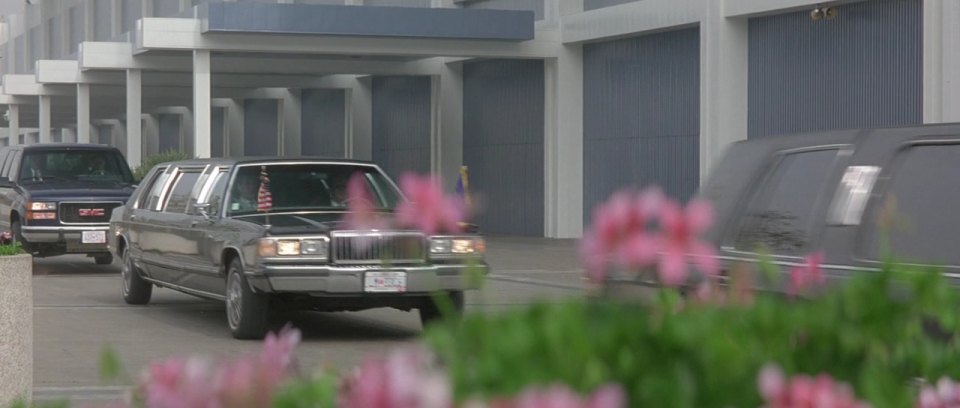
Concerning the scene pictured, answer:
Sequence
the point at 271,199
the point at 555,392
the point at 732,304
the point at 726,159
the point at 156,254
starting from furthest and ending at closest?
1. the point at 156,254
2. the point at 271,199
3. the point at 726,159
4. the point at 732,304
5. the point at 555,392

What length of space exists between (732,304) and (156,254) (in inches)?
533

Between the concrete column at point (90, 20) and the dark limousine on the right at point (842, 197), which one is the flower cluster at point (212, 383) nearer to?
the dark limousine on the right at point (842, 197)

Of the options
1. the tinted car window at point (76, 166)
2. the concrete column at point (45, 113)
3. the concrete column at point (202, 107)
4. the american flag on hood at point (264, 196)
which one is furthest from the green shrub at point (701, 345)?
the concrete column at point (45, 113)

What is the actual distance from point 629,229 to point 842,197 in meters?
3.97

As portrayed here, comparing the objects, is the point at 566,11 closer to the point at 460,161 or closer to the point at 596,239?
the point at 460,161

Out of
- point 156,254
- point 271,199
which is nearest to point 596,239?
point 271,199

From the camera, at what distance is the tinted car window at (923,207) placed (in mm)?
5941

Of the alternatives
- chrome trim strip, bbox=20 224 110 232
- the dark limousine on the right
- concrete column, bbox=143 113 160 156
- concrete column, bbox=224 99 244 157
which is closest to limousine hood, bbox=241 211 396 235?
the dark limousine on the right

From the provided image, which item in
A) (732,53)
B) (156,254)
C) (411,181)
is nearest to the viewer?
(411,181)

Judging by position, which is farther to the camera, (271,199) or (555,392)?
(271,199)

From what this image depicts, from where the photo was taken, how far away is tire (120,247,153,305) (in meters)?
17.1

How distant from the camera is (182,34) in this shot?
33062 millimetres

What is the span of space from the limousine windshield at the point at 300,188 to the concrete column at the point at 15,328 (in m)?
5.02

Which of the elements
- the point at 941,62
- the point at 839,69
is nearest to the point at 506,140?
the point at 839,69
